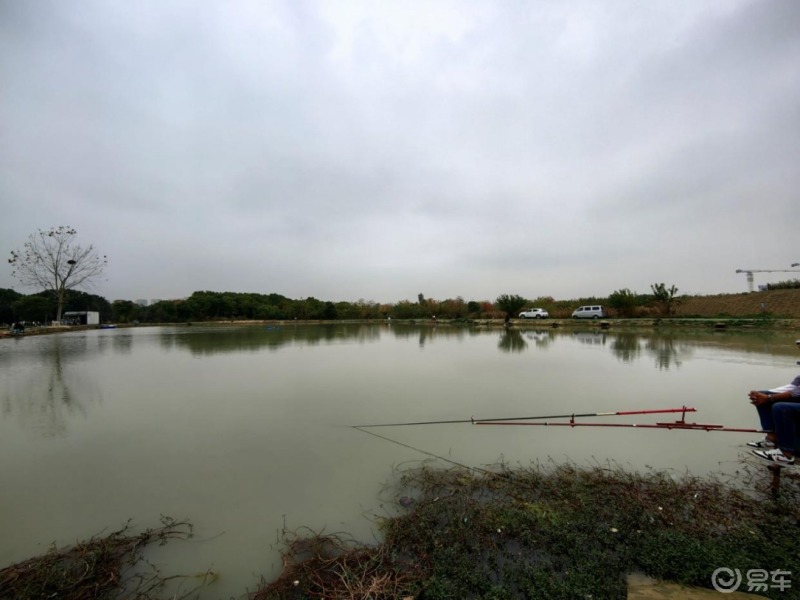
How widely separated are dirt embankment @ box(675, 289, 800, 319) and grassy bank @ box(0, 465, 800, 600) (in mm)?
37440

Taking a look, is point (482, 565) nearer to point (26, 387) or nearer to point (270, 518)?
point (270, 518)

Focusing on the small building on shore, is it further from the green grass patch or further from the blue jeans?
the blue jeans

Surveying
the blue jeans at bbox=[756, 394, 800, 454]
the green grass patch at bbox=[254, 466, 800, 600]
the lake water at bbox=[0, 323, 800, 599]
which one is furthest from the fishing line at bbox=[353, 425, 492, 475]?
the blue jeans at bbox=[756, 394, 800, 454]

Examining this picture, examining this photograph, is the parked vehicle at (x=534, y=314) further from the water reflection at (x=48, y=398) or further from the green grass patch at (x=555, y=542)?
the water reflection at (x=48, y=398)

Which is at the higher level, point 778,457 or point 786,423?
point 786,423

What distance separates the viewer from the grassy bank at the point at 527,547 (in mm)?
2205

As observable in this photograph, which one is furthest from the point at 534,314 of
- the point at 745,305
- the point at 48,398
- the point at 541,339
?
the point at 48,398

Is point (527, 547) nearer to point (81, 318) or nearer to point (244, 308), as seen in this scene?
point (81, 318)

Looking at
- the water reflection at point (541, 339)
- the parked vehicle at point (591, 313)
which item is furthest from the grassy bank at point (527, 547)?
the parked vehicle at point (591, 313)

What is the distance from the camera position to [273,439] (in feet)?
17.0

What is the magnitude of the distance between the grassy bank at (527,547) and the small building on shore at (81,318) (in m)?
48.7

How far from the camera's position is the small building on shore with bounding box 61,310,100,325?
129 ft

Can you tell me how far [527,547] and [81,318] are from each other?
57021 mm

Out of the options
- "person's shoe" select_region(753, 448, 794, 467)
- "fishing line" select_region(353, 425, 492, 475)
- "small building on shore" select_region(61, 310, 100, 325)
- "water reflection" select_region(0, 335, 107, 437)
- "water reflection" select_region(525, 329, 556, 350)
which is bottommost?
"fishing line" select_region(353, 425, 492, 475)
